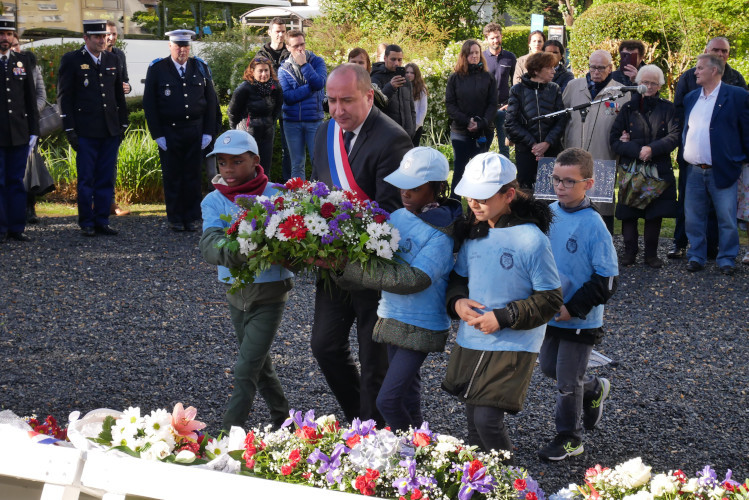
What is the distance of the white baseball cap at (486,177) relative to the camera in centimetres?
367

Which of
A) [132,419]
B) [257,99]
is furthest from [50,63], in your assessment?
[132,419]

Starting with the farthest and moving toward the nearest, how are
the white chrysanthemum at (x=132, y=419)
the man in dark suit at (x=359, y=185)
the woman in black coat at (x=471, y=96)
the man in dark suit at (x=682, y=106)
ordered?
the woman in black coat at (x=471, y=96)
the man in dark suit at (x=682, y=106)
the man in dark suit at (x=359, y=185)
the white chrysanthemum at (x=132, y=419)

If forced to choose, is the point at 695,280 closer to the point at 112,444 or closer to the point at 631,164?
the point at 631,164

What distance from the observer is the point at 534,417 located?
16.8 ft

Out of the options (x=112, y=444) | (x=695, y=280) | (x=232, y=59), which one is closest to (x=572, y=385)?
(x=112, y=444)

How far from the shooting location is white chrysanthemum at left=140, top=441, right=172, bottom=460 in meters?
2.79

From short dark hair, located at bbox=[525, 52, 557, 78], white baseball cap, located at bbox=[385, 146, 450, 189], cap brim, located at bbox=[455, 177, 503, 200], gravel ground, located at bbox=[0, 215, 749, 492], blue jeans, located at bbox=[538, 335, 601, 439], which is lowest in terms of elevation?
gravel ground, located at bbox=[0, 215, 749, 492]

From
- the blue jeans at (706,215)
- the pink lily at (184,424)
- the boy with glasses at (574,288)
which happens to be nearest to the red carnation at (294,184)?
the pink lily at (184,424)

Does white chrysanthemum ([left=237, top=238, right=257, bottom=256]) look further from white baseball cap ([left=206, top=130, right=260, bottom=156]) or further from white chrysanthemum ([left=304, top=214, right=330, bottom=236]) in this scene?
white baseball cap ([left=206, top=130, right=260, bottom=156])

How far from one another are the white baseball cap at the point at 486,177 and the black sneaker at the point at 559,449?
1507 mm

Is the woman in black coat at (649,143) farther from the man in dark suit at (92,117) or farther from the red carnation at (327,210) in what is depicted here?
the red carnation at (327,210)

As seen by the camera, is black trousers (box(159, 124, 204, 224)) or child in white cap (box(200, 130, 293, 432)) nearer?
child in white cap (box(200, 130, 293, 432))

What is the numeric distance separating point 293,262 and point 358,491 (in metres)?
1.40

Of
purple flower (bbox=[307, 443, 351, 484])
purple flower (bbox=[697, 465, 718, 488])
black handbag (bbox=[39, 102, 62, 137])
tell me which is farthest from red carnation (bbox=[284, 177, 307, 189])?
black handbag (bbox=[39, 102, 62, 137])
